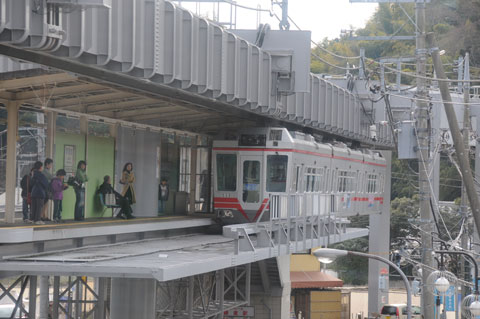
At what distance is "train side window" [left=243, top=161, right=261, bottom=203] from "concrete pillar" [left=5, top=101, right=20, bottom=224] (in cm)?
934

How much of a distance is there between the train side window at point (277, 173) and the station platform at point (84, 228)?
7.49 feet

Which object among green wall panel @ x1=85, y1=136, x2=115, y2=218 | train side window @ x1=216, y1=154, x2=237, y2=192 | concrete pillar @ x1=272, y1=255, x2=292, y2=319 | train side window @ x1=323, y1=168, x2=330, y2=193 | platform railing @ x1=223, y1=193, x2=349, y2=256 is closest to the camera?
platform railing @ x1=223, y1=193, x2=349, y2=256

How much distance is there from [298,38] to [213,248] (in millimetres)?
7244

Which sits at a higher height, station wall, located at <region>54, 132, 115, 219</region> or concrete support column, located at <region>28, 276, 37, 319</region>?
station wall, located at <region>54, 132, 115, 219</region>

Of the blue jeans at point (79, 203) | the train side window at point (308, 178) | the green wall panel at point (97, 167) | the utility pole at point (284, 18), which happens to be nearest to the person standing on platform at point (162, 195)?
the green wall panel at point (97, 167)

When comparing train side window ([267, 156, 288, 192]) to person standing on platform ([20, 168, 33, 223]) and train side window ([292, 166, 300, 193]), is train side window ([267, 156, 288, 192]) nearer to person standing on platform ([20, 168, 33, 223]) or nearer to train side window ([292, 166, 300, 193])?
train side window ([292, 166, 300, 193])

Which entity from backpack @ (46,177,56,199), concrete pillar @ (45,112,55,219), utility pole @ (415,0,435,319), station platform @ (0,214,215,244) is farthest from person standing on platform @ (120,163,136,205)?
utility pole @ (415,0,435,319)

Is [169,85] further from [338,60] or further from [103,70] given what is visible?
[338,60]

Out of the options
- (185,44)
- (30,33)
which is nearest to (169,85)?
(185,44)

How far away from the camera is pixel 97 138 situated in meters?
20.3

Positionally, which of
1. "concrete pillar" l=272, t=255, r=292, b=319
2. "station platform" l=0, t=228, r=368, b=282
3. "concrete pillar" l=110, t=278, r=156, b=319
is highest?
"station platform" l=0, t=228, r=368, b=282

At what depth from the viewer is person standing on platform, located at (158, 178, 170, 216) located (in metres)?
24.1

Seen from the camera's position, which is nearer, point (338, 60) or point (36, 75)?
point (36, 75)

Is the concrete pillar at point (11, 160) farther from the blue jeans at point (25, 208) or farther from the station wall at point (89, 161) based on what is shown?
the station wall at point (89, 161)
